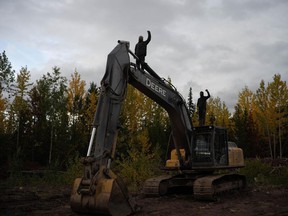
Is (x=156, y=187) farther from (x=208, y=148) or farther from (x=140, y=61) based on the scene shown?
(x=140, y=61)

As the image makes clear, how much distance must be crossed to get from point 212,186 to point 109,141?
13.9ft

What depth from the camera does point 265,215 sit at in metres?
8.15

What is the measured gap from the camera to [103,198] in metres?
6.75

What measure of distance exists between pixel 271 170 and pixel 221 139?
8870 mm

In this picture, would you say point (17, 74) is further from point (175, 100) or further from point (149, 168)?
point (175, 100)

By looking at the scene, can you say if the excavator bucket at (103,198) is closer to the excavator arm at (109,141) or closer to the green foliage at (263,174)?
the excavator arm at (109,141)

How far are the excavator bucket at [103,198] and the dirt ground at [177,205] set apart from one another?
0.83 m

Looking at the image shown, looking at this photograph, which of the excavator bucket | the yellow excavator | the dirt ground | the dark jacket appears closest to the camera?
the excavator bucket

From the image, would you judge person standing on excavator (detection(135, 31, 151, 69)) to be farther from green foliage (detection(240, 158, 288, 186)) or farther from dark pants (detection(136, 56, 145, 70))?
green foliage (detection(240, 158, 288, 186))

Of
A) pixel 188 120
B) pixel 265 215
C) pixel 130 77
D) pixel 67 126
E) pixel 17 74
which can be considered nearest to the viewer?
pixel 265 215

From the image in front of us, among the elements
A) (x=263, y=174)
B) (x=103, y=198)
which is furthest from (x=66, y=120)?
(x=103, y=198)

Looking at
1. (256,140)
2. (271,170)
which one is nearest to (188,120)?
(271,170)

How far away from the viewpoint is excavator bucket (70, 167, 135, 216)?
22.1 feet

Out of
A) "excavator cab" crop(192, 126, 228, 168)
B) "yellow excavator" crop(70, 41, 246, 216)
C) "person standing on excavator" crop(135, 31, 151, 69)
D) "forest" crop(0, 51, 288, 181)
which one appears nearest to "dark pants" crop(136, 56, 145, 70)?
"person standing on excavator" crop(135, 31, 151, 69)
